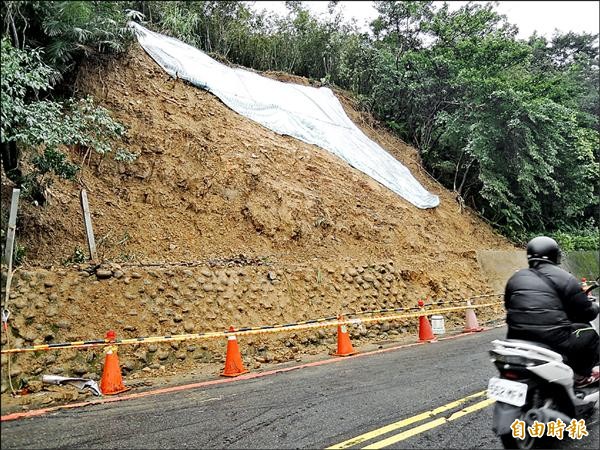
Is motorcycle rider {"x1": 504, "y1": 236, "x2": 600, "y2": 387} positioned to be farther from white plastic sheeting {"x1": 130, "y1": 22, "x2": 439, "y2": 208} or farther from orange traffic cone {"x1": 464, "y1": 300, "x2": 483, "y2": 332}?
white plastic sheeting {"x1": 130, "y1": 22, "x2": 439, "y2": 208}

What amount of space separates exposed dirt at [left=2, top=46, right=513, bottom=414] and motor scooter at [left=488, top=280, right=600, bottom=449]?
4748mm

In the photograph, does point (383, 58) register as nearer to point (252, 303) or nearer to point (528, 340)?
point (252, 303)

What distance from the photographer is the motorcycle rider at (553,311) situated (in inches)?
149

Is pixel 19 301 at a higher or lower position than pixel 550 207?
lower

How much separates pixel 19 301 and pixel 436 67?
56.1ft

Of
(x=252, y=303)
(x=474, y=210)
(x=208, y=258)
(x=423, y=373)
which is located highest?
(x=474, y=210)

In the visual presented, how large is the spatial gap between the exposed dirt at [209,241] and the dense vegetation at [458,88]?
12.9 feet

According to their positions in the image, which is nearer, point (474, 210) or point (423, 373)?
point (423, 373)

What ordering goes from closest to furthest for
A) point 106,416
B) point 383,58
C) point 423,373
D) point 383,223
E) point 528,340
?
point 528,340 → point 106,416 → point 423,373 → point 383,223 → point 383,58

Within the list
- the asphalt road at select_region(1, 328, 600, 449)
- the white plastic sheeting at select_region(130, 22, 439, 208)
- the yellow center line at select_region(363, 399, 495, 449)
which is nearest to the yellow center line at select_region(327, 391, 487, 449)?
the asphalt road at select_region(1, 328, 600, 449)

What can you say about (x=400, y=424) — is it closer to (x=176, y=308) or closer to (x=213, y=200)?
(x=176, y=308)

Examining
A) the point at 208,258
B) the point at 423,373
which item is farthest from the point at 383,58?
the point at 423,373

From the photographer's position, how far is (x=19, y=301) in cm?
668

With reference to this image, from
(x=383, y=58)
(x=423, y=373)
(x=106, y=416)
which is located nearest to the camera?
(x=106, y=416)
